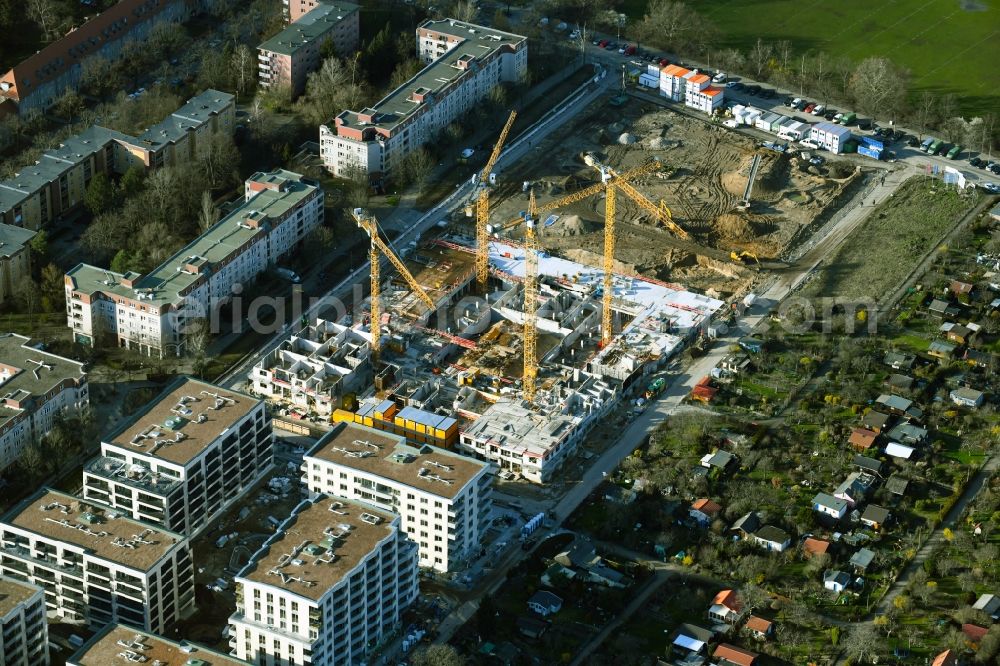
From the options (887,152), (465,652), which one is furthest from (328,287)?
(887,152)

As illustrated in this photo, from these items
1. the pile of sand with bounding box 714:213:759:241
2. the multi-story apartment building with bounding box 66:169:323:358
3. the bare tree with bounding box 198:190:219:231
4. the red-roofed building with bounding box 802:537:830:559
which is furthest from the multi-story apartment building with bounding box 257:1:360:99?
the red-roofed building with bounding box 802:537:830:559

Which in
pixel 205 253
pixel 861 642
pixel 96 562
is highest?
pixel 205 253

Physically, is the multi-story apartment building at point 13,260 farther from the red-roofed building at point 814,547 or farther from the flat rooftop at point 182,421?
the red-roofed building at point 814,547

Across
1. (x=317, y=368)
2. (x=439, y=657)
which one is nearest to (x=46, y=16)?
(x=317, y=368)

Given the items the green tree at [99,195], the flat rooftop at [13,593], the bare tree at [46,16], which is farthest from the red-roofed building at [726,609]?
the bare tree at [46,16]

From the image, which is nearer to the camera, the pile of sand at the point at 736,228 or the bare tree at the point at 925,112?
the pile of sand at the point at 736,228

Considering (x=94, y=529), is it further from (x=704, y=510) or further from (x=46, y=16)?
(x=46, y=16)

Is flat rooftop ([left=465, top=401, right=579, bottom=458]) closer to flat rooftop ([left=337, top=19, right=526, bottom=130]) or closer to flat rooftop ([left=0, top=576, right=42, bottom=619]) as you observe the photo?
flat rooftop ([left=0, top=576, right=42, bottom=619])
